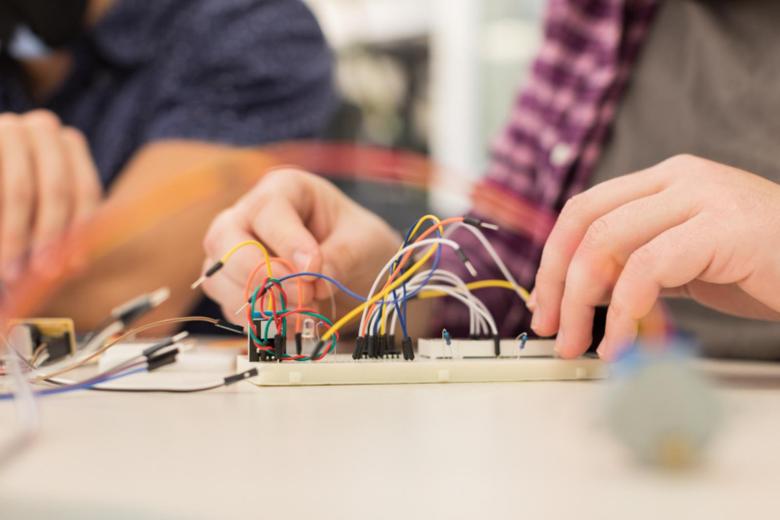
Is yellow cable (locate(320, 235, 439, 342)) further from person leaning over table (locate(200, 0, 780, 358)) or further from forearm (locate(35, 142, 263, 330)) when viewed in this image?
forearm (locate(35, 142, 263, 330))

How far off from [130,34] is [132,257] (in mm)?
432

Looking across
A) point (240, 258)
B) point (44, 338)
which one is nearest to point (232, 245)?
point (240, 258)

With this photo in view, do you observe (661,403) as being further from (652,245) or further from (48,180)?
(48,180)

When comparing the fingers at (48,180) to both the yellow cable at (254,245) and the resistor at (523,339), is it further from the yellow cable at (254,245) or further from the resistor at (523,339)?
the resistor at (523,339)

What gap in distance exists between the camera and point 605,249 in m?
0.41

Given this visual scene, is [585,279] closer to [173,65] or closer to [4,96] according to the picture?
[173,65]

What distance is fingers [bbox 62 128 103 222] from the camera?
2.34 feet

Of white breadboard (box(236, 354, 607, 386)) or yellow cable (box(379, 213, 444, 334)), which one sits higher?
yellow cable (box(379, 213, 444, 334))

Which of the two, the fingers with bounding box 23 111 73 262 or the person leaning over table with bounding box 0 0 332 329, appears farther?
the person leaning over table with bounding box 0 0 332 329

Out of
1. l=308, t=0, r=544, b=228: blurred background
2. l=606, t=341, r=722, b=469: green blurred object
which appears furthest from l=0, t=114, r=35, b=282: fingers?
l=308, t=0, r=544, b=228: blurred background

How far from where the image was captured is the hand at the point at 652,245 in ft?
1.31

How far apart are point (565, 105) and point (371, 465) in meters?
0.73

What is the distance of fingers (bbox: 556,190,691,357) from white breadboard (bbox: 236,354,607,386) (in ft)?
0.06

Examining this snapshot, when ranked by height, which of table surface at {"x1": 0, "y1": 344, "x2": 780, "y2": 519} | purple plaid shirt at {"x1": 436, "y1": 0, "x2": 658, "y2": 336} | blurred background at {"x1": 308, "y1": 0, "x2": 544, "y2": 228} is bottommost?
table surface at {"x1": 0, "y1": 344, "x2": 780, "y2": 519}
